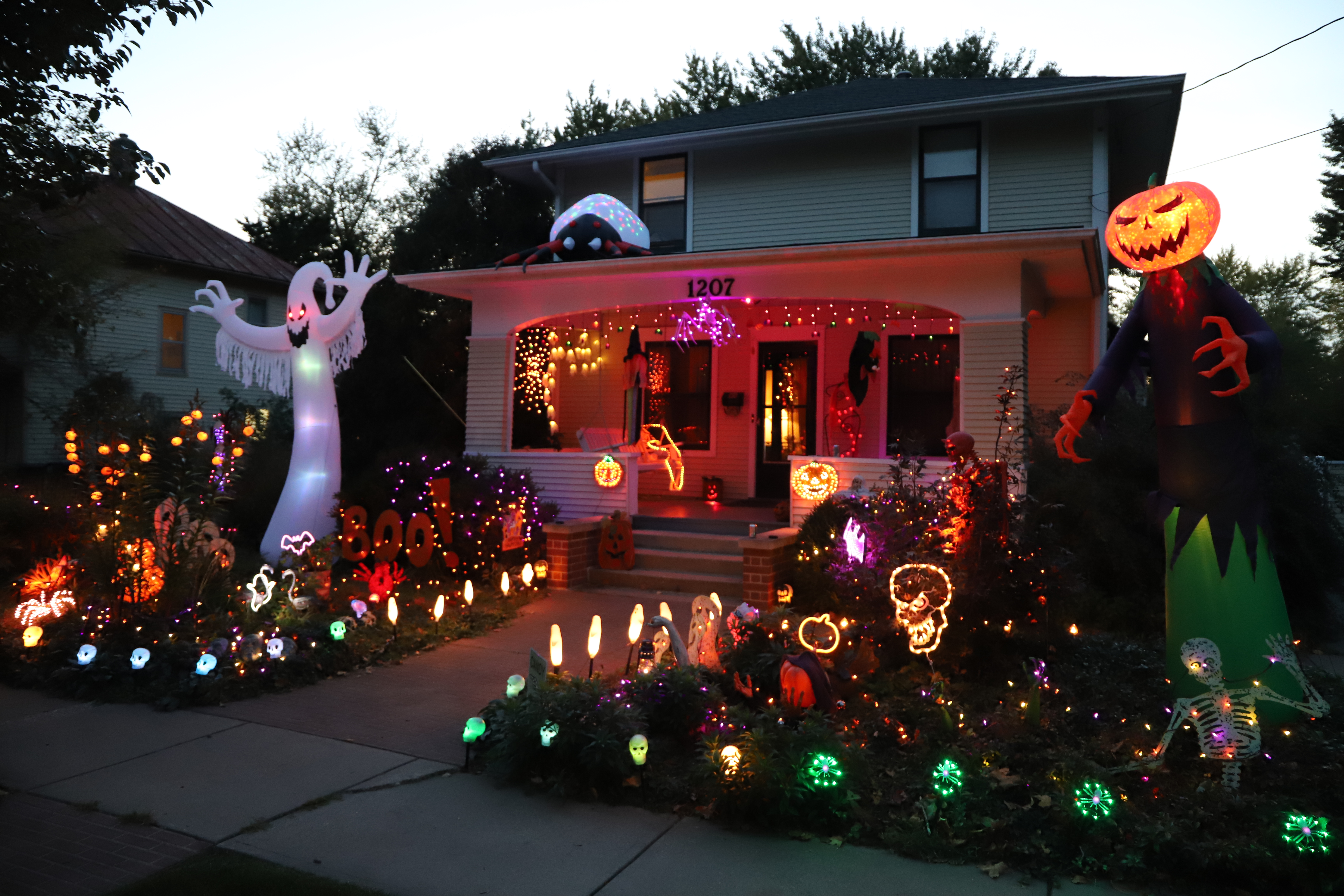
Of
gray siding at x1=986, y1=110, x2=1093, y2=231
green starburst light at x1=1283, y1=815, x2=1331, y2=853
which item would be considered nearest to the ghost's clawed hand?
gray siding at x1=986, y1=110, x2=1093, y2=231

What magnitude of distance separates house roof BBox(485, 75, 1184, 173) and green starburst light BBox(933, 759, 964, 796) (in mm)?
10452

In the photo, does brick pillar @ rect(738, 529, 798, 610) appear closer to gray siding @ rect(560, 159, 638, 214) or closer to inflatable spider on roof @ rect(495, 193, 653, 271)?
inflatable spider on roof @ rect(495, 193, 653, 271)

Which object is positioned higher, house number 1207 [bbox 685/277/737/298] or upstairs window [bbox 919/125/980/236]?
upstairs window [bbox 919/125/980/236]

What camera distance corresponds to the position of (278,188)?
106 feet

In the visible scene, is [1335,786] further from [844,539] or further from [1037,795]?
[844,539]

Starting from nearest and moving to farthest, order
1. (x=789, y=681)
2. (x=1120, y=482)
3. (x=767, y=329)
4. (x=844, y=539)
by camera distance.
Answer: (x=789, y=681) < (x=844, y=539) < (x=1120, y=482) < (x=767, y=329)

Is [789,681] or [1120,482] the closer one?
[789,681]

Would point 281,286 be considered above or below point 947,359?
above

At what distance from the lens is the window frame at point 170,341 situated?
20.4 meters

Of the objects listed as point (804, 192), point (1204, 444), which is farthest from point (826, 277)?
point (1204, 444)

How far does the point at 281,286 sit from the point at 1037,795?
2224cm

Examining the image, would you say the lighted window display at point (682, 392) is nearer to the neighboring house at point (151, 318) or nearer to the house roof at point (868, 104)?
the house roof at point (868, 104)

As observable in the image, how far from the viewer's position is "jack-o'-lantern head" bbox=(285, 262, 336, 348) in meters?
10.0

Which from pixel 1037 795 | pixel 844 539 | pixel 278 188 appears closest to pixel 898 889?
pixel 1037 795
